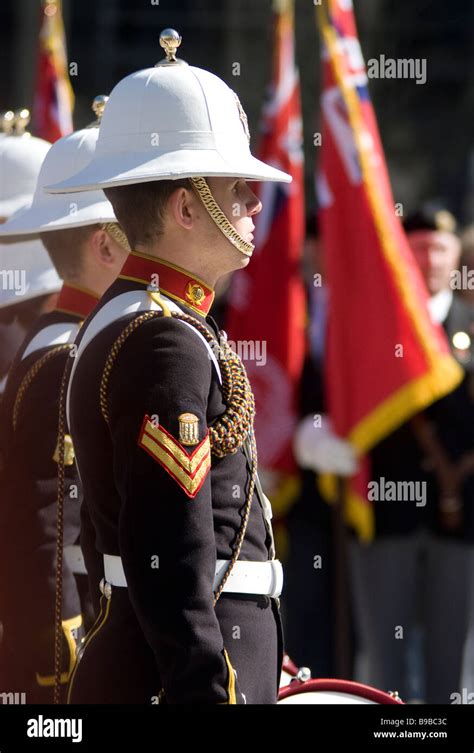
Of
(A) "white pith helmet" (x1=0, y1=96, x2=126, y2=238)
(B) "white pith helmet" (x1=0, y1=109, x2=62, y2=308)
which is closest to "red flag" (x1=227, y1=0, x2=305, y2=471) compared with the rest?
(B) "white pith helmet" (x1=0, y1=109, x2=62, y2=308)

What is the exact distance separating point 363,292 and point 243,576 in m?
3.79

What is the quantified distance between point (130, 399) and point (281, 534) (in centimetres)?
427

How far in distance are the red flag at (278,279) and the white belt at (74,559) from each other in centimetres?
300

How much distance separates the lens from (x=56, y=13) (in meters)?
7.71

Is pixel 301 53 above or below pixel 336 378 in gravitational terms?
above

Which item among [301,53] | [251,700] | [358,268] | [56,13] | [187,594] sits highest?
[301,53]

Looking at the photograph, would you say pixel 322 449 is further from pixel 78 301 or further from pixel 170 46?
pixel 170 46

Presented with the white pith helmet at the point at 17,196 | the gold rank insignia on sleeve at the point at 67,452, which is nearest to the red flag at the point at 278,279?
the white pith helmet at the point at 17,196

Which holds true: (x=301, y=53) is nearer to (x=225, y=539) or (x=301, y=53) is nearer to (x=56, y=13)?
(x=56, y=13)

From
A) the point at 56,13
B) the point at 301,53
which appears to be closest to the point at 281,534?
the point at 56,13

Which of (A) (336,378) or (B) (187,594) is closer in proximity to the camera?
(B) (187,594)

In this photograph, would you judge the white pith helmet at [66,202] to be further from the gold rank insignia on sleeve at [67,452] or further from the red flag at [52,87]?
the red flag at [52,87]

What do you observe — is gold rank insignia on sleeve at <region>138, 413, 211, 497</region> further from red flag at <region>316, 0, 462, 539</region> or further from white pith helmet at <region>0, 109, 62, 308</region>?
red flag at <region>316, 0, 462, 539</region>

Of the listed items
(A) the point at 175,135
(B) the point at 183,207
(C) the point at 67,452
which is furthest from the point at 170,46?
(C) the point at 67,452
